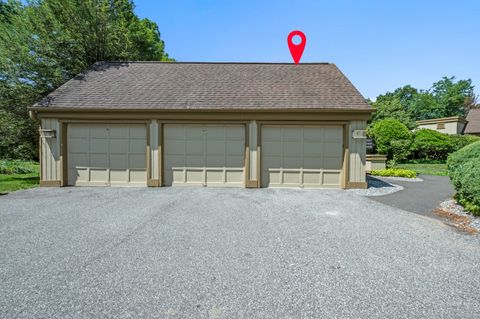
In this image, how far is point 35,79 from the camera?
12.0 metres

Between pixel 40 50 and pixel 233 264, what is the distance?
1467 centimetres

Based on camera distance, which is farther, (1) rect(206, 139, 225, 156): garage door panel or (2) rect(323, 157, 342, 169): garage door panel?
(1) rect(206, 139, 225, 156): garage door panel

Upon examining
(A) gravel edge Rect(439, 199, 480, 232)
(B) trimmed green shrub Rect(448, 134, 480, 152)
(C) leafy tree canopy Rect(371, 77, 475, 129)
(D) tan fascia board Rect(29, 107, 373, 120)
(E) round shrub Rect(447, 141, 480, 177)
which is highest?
(C) leafy tree canopy Rect(371, 77, 475, 129)

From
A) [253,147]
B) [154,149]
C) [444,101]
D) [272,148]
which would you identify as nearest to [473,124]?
[444,101]

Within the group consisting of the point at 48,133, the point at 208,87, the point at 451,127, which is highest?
the point at 451,127

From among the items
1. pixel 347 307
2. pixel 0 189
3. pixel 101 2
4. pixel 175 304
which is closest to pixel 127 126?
pixel 0 189

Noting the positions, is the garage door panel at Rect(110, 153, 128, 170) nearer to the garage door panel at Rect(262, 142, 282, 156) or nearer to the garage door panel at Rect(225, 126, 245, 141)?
the garage door panel at Rect(225, 126, 245, 141)

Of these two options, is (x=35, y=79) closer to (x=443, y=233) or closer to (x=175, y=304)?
(x=175, y=304)

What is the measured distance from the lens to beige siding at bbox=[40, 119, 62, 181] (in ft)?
28.5

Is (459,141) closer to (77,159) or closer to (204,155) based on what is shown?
(204,155)

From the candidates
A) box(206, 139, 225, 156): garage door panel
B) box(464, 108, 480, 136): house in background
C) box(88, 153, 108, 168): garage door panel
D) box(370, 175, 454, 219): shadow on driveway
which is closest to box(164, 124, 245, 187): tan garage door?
box(206, 139, 225, 156): garage door panel

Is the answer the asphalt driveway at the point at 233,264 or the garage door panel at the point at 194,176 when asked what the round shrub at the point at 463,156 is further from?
the garage door panel at the point at 194,176

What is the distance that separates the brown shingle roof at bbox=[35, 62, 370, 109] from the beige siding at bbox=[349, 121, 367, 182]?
0.65 meters

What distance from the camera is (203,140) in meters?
8.85
